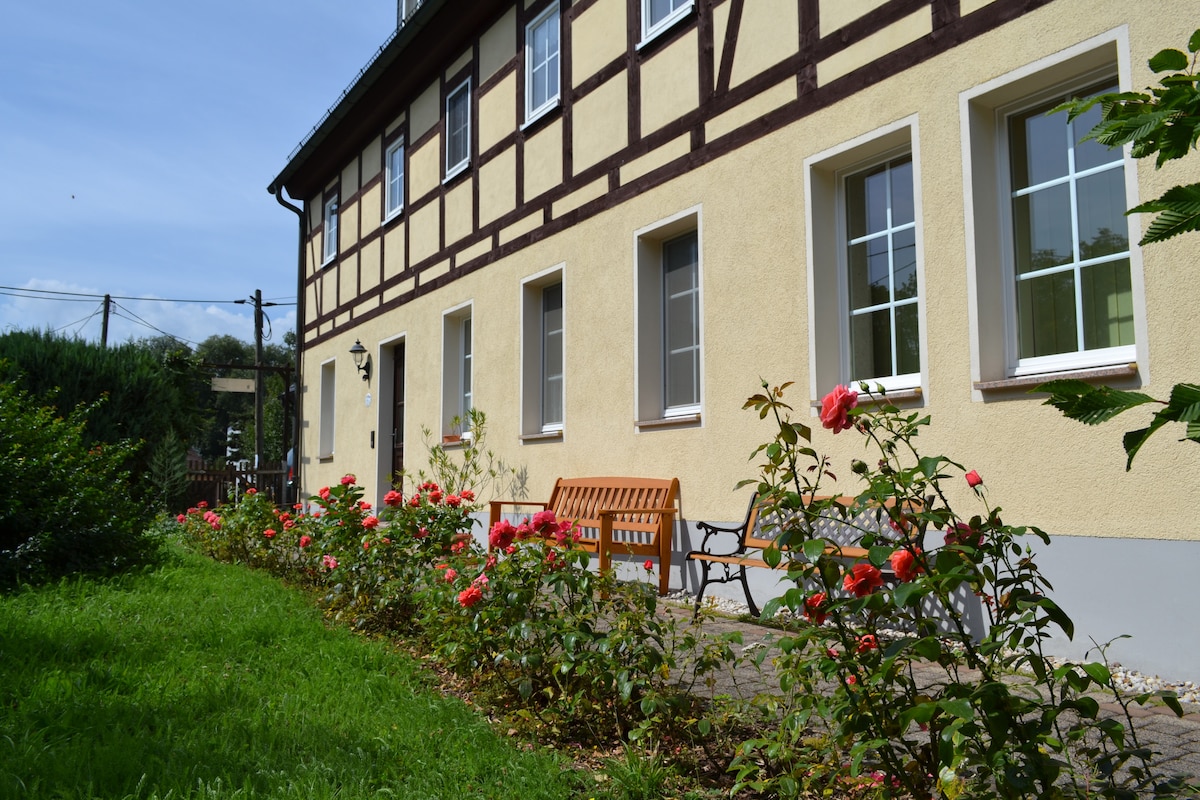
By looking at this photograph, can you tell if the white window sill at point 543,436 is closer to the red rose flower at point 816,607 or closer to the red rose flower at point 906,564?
the red rose flower at point 816,607

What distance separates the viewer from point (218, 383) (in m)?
18.6

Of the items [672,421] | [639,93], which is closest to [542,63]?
[639,93]

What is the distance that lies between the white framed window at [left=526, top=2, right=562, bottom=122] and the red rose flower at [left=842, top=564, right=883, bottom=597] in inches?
286

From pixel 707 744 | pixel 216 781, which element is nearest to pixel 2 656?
pixel 216 781

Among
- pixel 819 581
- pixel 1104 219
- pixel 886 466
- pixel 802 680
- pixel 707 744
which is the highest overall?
pixel 1104 219

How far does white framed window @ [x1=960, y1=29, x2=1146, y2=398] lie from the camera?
4.30 metres

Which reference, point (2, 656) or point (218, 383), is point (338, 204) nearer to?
point (218, 383)

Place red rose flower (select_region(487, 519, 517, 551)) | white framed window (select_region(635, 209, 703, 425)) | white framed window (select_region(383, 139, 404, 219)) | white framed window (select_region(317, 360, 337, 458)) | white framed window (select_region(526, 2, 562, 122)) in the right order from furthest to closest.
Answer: white framed window (select_region(317, 360, 337, 458)) < white framed window (select_region(383, 139, 404, 219)) < white framed window (select_region(526, 2, 562, 122)) < white framed window (select_region(635, 209, 703, 425)) < red rose flower (select_region(487, 519, 517, 551))

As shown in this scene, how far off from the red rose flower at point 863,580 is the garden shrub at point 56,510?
5615mm

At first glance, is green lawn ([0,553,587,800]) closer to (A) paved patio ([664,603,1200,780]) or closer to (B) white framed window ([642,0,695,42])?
(A) paved patio ([664,603,1200,780])

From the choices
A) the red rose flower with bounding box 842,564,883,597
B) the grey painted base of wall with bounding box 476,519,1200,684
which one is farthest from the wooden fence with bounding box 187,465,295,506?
the red rose flower with bounding box 842,564,883,597

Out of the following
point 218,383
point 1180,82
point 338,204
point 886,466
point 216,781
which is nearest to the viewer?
point 1180,82

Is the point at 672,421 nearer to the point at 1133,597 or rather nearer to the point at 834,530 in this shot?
the point at 834,530

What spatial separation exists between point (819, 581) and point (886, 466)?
32 cm
